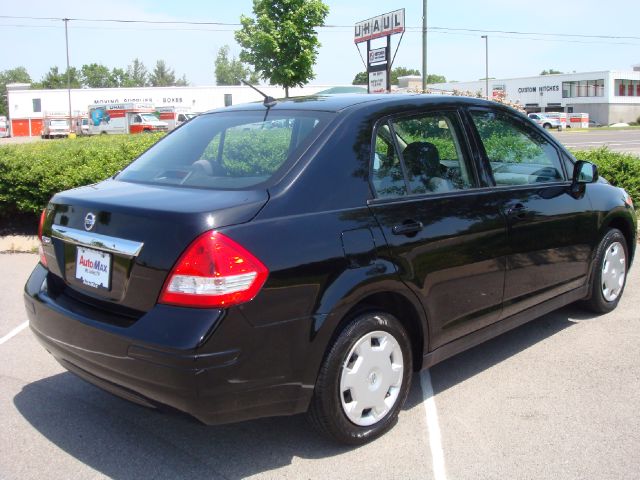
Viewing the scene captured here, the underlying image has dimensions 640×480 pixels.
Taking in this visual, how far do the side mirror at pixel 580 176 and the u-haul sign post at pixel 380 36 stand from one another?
13.2 m

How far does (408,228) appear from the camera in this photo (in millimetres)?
3459

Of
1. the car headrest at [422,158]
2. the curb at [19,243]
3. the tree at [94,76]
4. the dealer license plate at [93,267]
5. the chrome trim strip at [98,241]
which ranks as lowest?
the curb at [19,243]

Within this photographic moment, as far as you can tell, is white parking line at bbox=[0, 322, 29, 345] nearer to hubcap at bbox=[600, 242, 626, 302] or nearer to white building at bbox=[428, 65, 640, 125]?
hubcap at bbox=[600, 242, 626, 302]

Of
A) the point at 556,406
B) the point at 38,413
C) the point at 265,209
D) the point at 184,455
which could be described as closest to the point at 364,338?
the point at 265,209

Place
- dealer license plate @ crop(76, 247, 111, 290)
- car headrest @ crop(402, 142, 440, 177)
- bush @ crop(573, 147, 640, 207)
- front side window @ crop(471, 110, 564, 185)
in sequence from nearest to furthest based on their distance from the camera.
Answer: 1. dealer license plate @ crop(76, 247, 111, 290)
2. car headrest @ crop(402, 142, 440, 177)
3. front side window @ crop(471, 110, 564, 185)
4. bush @ crop(573, 147, 640, 207)

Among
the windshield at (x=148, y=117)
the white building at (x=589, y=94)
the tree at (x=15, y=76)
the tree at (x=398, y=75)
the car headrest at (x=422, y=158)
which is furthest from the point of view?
the tree at (x=15, y=76)

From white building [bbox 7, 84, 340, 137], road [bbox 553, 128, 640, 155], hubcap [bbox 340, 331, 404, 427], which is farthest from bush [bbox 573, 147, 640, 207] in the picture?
white building [bbox 7, 84, 340, 137]

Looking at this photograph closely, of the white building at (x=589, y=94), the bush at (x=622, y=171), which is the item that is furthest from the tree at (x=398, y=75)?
the bush at (x=622, y=171)

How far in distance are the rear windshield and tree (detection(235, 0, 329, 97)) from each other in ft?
63.7

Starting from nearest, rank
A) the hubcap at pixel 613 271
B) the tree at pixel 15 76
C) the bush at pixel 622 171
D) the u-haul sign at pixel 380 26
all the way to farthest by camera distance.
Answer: the hubcap at pixel 613 271
the bush at pixel 622 171
the u-haul sign at pixel 380 26
the tree at pixel 15 76

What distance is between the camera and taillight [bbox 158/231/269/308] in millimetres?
2777

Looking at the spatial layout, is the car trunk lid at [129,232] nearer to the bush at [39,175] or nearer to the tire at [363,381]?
the tire at [363,381]

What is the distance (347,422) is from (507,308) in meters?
1.45

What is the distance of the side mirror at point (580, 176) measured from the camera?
15.6 feet
